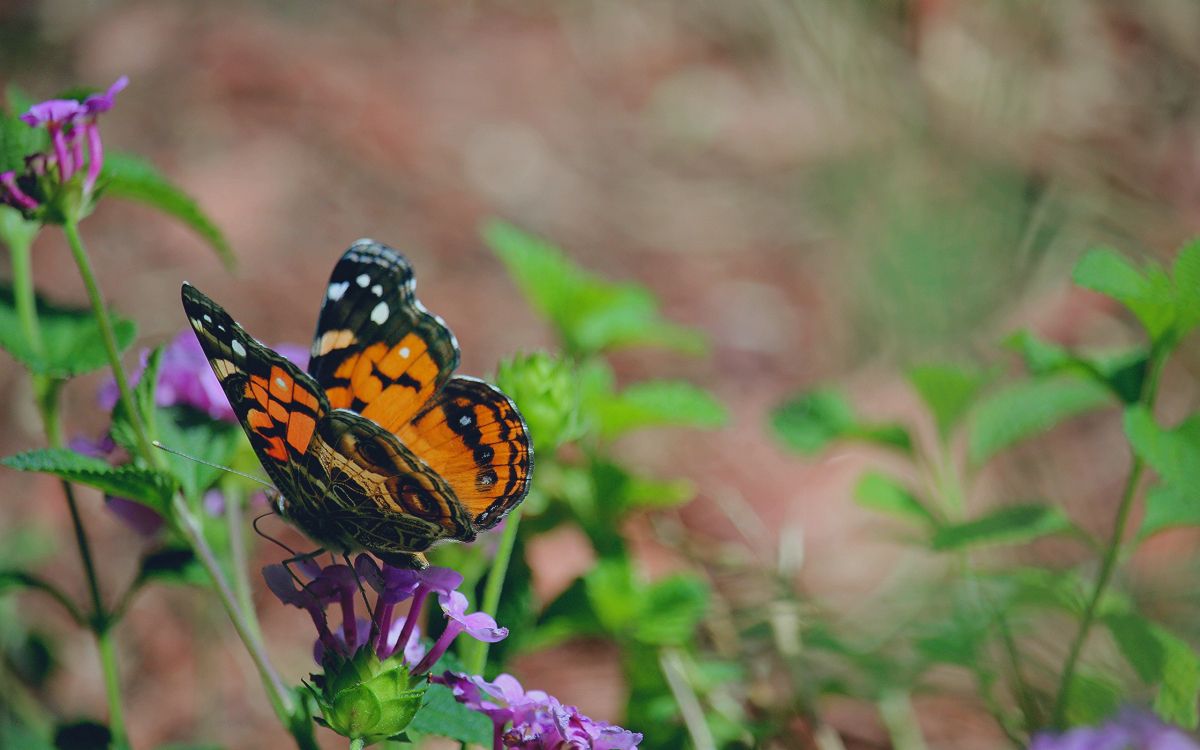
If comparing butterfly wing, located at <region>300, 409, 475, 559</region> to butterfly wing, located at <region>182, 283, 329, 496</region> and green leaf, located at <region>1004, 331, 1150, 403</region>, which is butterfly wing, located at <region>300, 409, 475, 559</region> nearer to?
butterfly wing, located at <region>182, 283, 329, 496</region>

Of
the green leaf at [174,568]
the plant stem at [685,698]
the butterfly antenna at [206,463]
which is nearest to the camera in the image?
the butterfly antenna at [206,463]

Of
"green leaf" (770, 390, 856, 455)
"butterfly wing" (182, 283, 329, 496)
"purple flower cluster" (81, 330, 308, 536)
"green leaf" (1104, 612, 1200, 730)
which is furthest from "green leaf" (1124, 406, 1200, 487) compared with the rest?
"purple flower cluster" (81, 330, 308, 536)

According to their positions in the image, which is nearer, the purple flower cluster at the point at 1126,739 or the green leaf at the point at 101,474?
the purple flower cluster at the point at 1126,739

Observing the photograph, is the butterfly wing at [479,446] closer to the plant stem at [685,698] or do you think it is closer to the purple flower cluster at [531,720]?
the purple flower cluster at [531,720]

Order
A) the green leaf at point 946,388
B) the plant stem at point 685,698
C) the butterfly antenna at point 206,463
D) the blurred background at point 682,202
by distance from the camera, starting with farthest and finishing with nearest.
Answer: the blurred background at point 682,202 < the green leaf at point 946,388 < the plant stem at point 685,698 < the butterfly antenna at point 206,463

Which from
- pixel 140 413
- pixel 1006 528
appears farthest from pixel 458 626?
pixel 1006 528

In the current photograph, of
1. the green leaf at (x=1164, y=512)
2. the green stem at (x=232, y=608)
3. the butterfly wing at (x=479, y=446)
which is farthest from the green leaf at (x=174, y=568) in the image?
the green leaf at (x=1164, y=512)

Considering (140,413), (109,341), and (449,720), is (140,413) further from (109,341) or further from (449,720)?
(449,720)

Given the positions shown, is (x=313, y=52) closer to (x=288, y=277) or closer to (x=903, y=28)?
(x=288, y=277)
